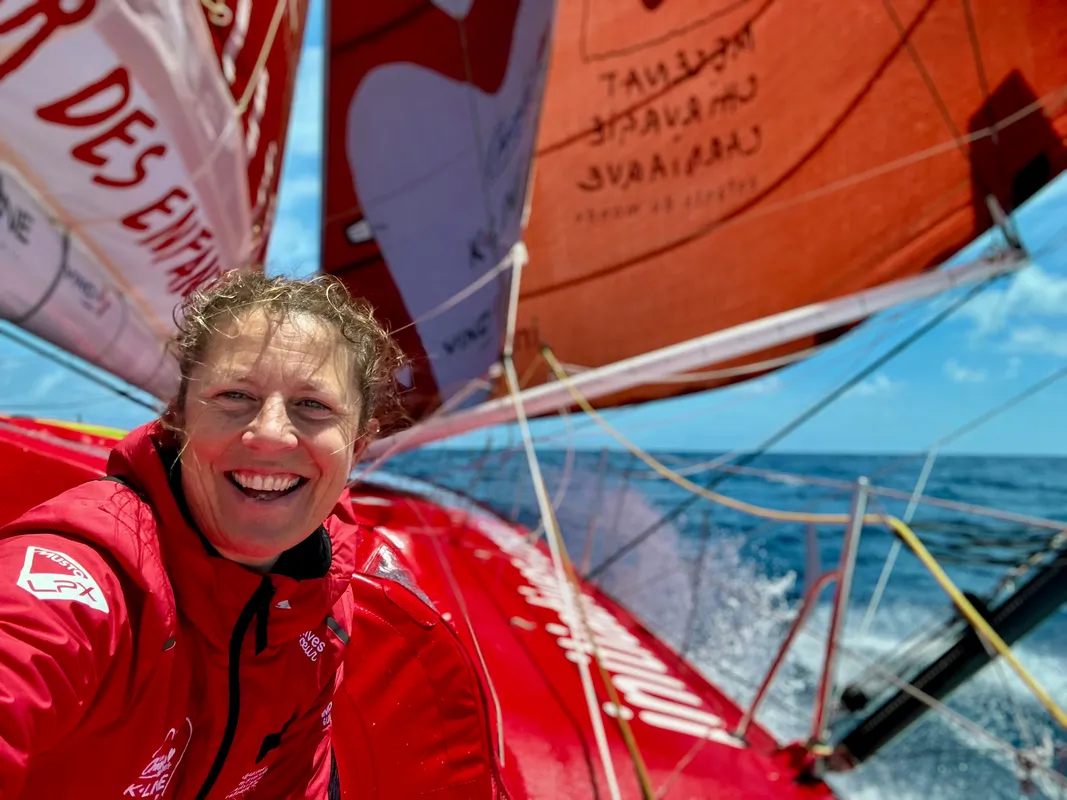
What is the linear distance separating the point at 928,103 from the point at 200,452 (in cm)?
335

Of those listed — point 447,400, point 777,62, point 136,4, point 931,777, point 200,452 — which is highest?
point 136,4

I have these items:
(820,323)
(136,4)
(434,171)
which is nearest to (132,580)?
(136,4)

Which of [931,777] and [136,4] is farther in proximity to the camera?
[931,777]

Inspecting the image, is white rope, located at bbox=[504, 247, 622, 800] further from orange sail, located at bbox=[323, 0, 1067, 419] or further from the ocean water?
the ocean water

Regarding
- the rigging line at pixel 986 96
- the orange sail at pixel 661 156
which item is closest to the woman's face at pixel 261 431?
the orange sail at pixel 661 156

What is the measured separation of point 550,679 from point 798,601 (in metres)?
3.84

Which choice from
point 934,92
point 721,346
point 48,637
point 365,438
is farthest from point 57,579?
point 934,92

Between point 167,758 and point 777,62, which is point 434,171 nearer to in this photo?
point 777,62

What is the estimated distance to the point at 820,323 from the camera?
2.80 meters

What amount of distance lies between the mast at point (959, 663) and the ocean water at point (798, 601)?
78mm

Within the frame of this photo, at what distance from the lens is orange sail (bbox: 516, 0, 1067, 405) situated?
303 cm

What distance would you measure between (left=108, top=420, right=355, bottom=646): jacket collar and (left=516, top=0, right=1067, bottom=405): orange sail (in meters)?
3.16

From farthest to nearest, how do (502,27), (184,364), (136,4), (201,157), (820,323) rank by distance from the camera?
(820,323)
(502,27)
(201,157)
(136,4)
(184,364)

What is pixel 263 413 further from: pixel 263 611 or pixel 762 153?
pixel 762 153
